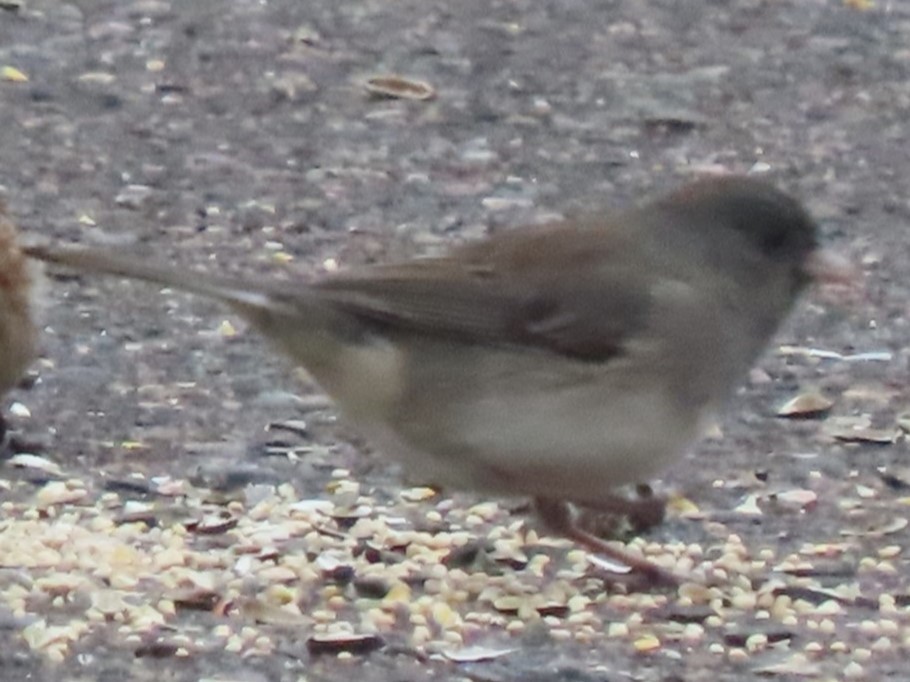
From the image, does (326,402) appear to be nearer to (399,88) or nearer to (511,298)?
(511,298)

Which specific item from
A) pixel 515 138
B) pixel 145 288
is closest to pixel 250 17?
pixel 515 138

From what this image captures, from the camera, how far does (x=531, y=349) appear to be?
3.67m

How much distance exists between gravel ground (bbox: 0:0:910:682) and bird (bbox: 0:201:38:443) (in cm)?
16

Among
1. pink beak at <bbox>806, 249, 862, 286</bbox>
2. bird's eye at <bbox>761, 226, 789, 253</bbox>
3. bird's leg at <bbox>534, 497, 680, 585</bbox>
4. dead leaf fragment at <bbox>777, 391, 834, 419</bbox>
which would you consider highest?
bird's eye at <bbox>761, 226, 789, 253</bbox>

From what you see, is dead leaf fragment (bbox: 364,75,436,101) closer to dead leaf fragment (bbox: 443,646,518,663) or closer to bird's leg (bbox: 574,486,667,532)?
bird's leg (bbox: 574,486,667,532)

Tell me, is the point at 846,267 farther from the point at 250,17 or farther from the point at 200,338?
the point at 250,17

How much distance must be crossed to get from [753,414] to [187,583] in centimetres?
162

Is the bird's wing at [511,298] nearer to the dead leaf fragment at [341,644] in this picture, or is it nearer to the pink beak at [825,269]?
the pink beak at [825,269]

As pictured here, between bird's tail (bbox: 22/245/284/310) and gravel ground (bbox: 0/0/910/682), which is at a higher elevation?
bird's tail (bbox: 22/245/284/310)

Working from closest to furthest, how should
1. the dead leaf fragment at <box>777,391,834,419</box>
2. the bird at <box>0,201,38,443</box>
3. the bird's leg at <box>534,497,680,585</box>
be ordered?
the bird's leg at <box>534,497,680,585</box> → the bird at <box>0,201,38,443</box> → the dead leaf fragment at <box>777,391,834,419</box>

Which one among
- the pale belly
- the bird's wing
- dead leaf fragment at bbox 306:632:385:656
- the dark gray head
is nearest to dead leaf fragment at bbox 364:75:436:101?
the dark gray head

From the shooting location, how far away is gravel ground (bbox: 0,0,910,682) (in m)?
3.58

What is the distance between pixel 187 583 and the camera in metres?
3.72

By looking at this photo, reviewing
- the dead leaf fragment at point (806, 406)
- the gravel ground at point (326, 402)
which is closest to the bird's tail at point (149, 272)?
Answer: the gravel ground at point (326, 402)
